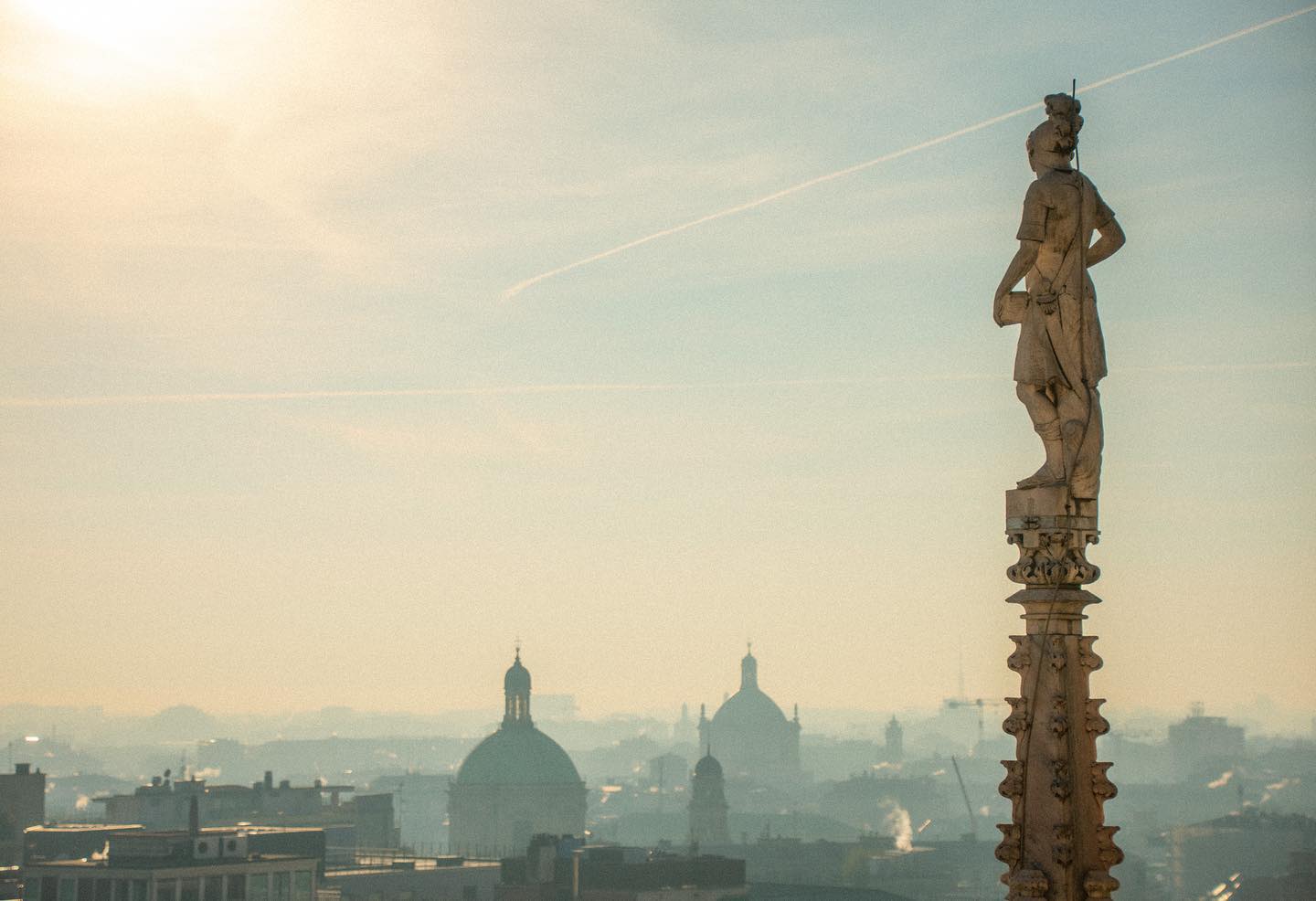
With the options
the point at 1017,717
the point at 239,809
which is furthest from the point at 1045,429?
the point at 239,809

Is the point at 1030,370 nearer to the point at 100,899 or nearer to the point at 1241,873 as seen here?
the point at 100,899

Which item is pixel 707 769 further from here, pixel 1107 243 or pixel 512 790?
pixel 1107 243

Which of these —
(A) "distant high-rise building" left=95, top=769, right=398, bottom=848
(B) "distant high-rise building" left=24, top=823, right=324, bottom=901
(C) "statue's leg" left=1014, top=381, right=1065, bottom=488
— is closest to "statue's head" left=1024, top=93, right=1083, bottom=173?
(C) "statue's leg" left=1014, top=381, right=1065, bottom=488

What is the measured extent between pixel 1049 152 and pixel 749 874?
131m

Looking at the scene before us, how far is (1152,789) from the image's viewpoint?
179125 millimetres

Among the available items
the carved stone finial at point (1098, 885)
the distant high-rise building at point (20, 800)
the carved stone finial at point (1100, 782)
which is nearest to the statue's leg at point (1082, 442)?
the carved stone finial at point (1100, 782)

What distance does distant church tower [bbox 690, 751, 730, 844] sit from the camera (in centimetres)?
16962

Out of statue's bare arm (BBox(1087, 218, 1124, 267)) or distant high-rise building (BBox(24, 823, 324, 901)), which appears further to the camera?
distant high-rise building (BBox(24, 823, 324, 901))

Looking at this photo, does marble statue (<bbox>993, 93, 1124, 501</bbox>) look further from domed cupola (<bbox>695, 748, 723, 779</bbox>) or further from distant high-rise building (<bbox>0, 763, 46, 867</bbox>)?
domed cupola (<bbox>695, 748, 723, 779</bbox>)

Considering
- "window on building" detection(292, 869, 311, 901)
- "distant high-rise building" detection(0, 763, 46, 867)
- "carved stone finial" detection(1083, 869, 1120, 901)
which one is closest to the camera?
"carved stone finial" detection(1083, 869, 1120, 901)

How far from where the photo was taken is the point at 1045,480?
24.1 feet

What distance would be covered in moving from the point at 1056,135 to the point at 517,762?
566 feet

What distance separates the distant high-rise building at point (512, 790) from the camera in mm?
175125

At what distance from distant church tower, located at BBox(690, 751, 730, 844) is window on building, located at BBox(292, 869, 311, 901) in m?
87.2
